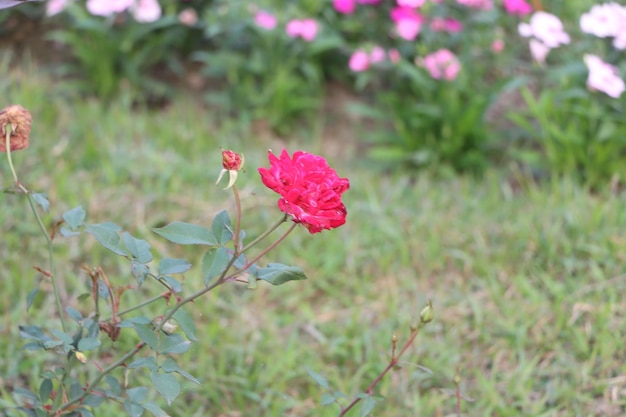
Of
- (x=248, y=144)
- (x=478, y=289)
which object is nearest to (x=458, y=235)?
(x=478, y=289)

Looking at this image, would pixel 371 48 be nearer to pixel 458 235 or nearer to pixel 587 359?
pixel 458 235

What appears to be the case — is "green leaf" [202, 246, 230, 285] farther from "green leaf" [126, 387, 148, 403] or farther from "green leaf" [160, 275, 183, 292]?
"green leaf" [126, 387, 148, 403]

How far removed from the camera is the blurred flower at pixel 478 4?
10.6ft

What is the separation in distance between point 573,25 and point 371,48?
3.10ft

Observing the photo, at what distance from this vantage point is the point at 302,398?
6.29ft

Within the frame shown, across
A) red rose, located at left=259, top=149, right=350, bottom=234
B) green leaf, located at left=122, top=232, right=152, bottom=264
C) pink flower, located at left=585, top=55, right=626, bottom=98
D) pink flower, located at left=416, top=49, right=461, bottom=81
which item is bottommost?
pink flower, located at left=416, top=49, right=461, bottom=81

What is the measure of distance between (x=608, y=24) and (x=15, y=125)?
2271mm

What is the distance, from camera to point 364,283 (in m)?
2.34

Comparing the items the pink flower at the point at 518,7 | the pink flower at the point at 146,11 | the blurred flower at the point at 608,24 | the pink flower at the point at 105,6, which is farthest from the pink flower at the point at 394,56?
the pink flower at the point at 105,6

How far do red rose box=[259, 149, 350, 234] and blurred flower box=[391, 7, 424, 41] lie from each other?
224 centimetres

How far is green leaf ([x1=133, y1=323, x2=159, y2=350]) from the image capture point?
1219 mm

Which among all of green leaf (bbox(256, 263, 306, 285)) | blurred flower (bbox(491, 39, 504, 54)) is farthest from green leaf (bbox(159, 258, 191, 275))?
blurred flower (bbox(491, 39, 504, 54))

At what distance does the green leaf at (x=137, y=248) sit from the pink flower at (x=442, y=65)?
6.95 ft

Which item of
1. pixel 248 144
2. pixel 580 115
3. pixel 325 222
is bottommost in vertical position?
pixel 248 144
